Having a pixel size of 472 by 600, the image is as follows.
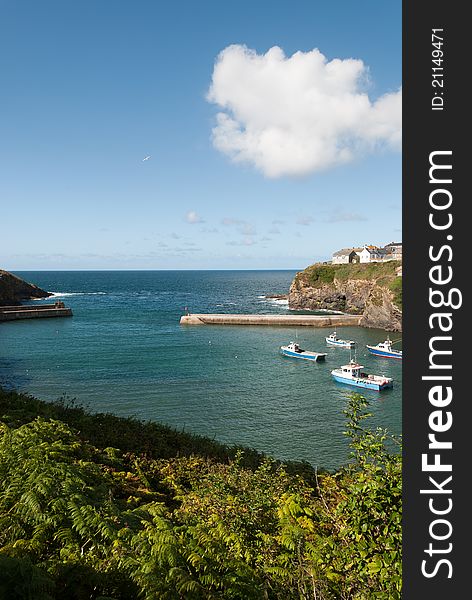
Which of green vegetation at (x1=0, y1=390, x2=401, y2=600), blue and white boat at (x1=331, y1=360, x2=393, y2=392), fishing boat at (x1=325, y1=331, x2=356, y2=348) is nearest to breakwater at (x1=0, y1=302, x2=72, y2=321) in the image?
fishing boat at (x1=325, y1=331, x2=356, y2=348)

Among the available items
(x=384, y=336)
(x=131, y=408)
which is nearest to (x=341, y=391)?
(x=131, y=408)

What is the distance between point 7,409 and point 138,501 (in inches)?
423

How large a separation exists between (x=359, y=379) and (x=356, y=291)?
5487 centimetres

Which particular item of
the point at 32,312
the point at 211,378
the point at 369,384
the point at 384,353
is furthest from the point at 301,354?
the point at 32,312

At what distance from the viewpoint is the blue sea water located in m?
25.5

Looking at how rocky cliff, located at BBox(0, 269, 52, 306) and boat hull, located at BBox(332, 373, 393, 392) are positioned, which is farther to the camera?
rocky cliff, located at BBox(0, 269, 52, 306)

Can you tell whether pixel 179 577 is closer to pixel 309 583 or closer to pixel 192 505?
pixel 309 583

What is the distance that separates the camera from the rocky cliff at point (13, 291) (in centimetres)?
9800

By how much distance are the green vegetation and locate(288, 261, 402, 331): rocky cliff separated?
62.9m

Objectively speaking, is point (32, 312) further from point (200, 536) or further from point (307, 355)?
point (200, 536)

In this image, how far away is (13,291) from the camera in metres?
108

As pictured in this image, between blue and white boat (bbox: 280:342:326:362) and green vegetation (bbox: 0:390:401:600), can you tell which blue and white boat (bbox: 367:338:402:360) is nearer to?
blue and white boat (bbox: 280:342:326:362)

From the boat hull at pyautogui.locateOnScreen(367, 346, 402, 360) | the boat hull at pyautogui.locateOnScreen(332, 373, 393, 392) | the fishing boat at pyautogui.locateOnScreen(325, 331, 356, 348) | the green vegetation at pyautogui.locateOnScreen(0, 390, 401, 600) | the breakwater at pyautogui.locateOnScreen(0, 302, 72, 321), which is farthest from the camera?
the breakwater at pyautogui.locateOnScreen(0, 302, 72, 321)

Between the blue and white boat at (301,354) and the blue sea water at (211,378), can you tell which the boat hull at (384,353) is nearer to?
the blue sea water at (211,378)
